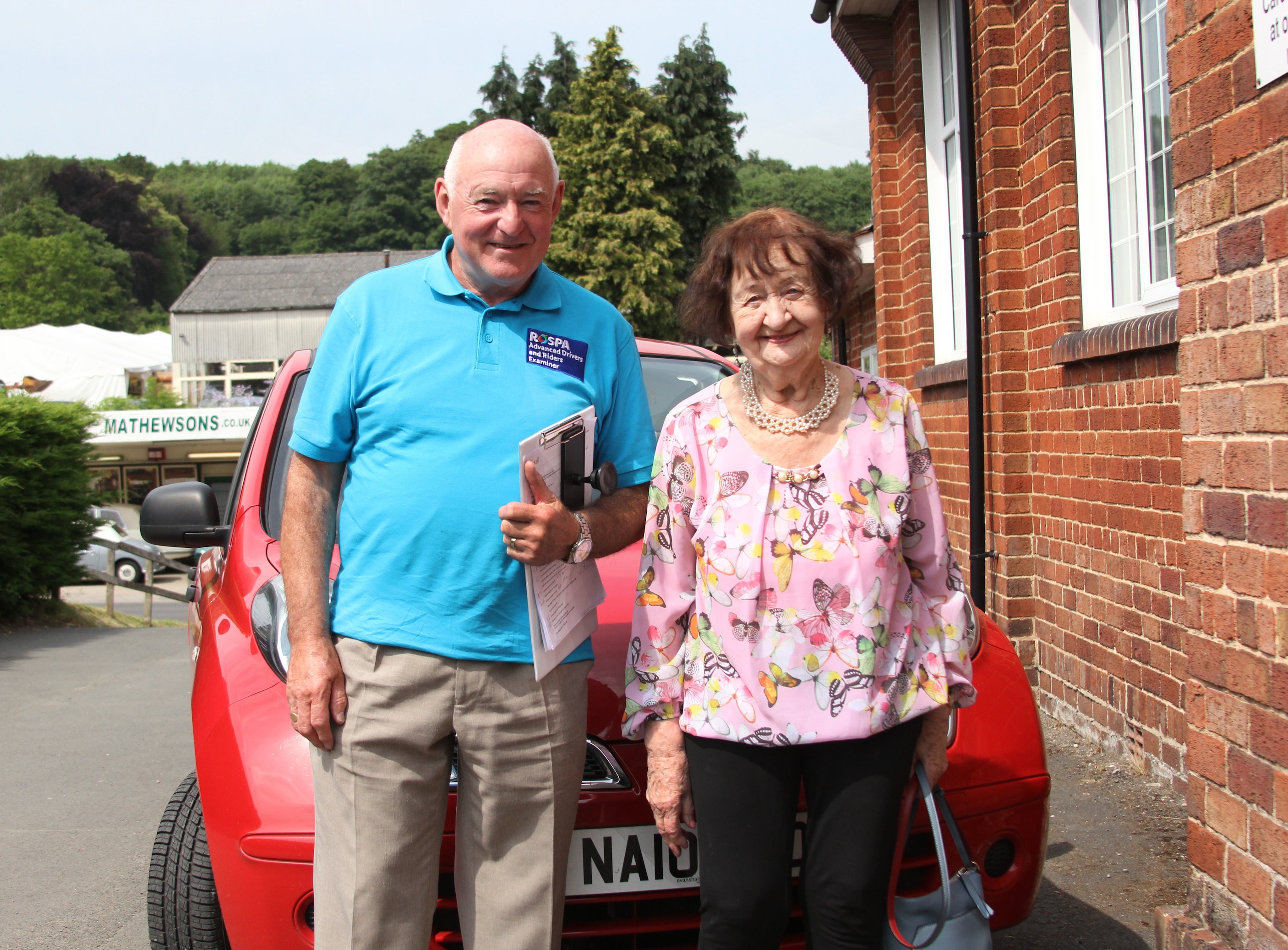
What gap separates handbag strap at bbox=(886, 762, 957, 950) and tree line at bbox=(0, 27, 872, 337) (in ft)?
3.77

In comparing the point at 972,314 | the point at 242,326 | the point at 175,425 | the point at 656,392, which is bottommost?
the point at 656,392

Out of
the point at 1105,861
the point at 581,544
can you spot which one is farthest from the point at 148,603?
the point at 581,544

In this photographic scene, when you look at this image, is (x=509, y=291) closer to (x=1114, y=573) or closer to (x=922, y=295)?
(x=1114, y=573)

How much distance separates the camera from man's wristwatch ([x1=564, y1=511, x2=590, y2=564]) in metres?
2.05

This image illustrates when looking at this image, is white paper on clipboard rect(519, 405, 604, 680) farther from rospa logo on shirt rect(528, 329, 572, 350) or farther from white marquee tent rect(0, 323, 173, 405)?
white marquee tent rect(0, 323, 173, 405)

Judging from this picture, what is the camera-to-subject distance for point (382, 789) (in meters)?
2.00

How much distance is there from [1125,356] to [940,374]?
2.21m

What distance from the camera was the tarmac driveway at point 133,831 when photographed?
10.8ft

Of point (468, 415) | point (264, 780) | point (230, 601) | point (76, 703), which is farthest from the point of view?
point (76, 703)

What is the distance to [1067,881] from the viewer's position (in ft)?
11.3

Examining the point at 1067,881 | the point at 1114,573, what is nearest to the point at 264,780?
the point at 1067,881

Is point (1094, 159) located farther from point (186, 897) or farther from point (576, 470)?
point (186, 897)

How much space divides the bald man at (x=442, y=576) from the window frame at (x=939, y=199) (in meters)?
5.24

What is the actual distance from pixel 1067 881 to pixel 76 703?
5883 millimetres
